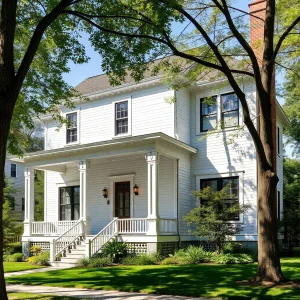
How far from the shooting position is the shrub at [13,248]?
72.3 ft

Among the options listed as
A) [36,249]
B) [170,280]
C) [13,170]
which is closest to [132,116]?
[36,249]

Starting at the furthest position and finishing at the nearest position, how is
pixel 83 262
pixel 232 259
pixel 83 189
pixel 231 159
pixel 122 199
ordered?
1. pixel 122 199
2. pixel 83 189
3. pixel 231 159
4. pixel 83 262
5. pixel 232 259

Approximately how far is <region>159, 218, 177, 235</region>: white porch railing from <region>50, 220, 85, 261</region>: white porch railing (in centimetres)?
362

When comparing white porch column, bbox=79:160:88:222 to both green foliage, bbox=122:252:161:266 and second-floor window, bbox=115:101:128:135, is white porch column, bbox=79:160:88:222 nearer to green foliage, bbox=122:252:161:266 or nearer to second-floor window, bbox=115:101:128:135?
second-floor window, bbox=115:101:128:135

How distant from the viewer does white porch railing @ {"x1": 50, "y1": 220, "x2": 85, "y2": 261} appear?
17438 mm

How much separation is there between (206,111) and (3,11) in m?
13.0

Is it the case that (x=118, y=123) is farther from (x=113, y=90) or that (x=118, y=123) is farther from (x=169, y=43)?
(x=169, y=43)

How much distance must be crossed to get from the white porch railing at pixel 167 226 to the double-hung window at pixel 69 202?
638 centimetres

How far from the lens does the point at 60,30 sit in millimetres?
11711

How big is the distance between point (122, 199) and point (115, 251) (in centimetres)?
458

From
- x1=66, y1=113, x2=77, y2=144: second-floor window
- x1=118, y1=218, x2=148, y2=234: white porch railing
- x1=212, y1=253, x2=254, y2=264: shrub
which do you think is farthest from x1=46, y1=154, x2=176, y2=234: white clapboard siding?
x1=212, y1=253, x2=254, y2=264: shrub

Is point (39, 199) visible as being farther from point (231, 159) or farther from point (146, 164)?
point (231, 159)

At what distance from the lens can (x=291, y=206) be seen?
23.9 m

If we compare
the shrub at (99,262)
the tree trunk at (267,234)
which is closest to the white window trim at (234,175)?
the shrub at (99,262)
